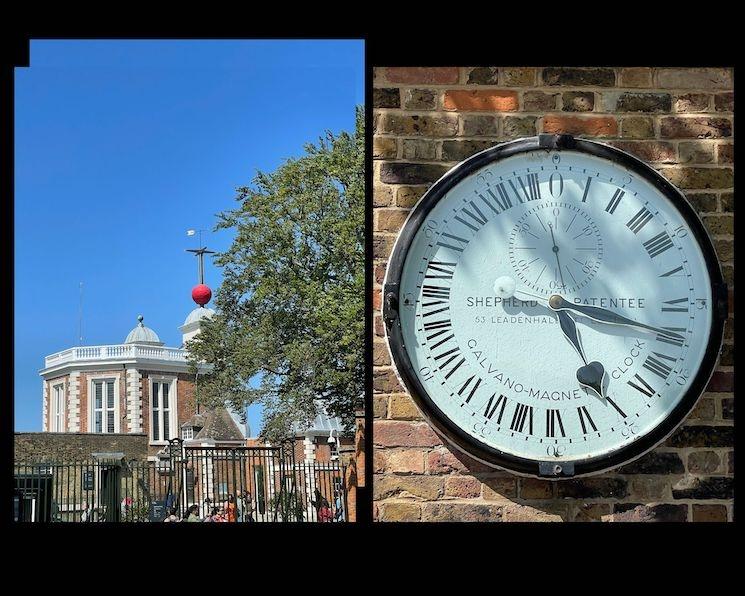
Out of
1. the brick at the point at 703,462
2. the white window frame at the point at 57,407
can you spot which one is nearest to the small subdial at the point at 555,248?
the brick at the point at 703,462

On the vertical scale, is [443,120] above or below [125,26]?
below

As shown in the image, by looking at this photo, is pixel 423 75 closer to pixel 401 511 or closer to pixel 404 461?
pixel 404 461

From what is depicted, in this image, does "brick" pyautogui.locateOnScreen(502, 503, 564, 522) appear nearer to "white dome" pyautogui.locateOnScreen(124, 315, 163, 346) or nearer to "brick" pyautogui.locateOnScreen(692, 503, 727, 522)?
"brick" pyautogui.locateOnScreen(692, 503, 727, 522)

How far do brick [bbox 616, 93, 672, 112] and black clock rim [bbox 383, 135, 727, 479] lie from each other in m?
0.12

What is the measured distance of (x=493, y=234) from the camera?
7.00 feet

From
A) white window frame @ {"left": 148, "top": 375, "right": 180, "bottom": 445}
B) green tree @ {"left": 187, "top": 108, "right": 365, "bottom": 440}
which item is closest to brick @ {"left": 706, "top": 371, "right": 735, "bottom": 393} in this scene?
green tree @ {"left": 187, "top": 108, "right": 365, "bottom": 440}

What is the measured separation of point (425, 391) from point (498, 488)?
0.26 metres

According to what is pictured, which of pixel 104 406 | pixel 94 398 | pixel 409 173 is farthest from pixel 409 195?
pixel 94 398

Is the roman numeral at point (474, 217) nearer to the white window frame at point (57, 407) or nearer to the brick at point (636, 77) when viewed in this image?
the brick at point (636, 77)

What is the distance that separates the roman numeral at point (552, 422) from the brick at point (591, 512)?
0.53 feet

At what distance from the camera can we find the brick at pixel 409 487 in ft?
6.78
